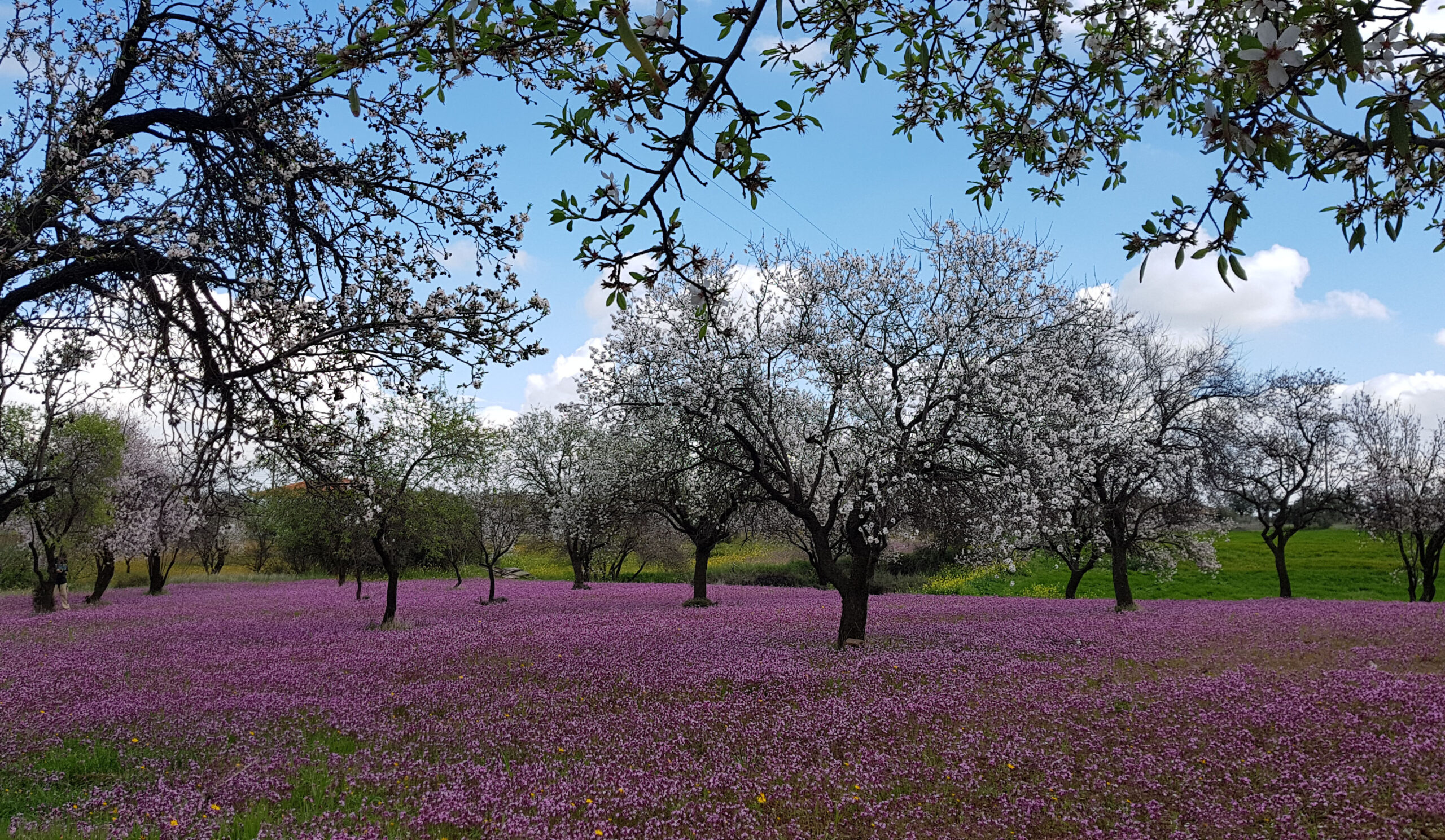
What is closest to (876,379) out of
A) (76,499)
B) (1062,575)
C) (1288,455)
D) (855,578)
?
(855,578)

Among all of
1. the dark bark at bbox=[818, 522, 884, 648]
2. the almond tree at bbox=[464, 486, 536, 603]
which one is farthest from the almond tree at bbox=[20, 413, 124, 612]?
the dark bark at bbox=[818, 522, 884, 648]

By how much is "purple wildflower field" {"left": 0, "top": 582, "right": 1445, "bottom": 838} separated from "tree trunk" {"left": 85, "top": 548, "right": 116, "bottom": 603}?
16413mm

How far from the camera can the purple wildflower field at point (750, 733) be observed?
232 inches

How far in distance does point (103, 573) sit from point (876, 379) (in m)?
33.1

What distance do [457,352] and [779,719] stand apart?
221 inches

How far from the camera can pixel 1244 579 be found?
123 ft

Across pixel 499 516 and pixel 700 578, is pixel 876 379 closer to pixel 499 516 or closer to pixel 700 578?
pixel 700 578

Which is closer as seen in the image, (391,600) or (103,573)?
(391,600)

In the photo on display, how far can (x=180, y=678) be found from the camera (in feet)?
39.1

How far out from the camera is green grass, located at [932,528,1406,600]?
3338cm

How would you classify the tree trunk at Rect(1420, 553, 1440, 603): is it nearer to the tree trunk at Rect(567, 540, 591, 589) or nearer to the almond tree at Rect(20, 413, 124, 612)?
the tree trunk at Rect(567, 540, 591, 589)

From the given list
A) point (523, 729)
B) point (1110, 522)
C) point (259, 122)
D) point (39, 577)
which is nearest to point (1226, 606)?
point (1110, 522)

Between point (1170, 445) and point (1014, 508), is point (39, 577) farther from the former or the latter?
point (1170, 445)

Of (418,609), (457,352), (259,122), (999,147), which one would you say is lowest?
(418,609)
